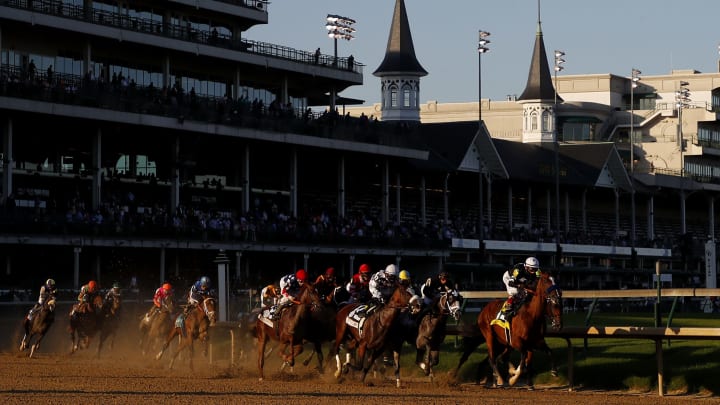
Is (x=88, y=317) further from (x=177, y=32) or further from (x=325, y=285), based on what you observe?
(x=177, y=32)

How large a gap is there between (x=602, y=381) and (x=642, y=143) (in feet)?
262

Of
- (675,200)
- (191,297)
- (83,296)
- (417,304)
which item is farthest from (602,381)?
(675,200)

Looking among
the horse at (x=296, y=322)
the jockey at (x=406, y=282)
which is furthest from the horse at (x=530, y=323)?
the horse at (x=296, y=322)

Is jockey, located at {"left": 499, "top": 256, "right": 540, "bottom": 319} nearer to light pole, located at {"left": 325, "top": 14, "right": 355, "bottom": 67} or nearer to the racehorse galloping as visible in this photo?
the racehorse galloping

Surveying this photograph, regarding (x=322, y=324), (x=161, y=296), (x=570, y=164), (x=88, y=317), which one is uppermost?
(x=570, y=164)

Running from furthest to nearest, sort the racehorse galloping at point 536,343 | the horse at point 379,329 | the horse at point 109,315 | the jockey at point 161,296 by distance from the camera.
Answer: the horse at point 109,315 < the jockey at point 161,296 < the horse at point 379,329 < the racehorse galloping at point 536,343

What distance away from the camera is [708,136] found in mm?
102938

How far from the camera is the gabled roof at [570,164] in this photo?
73375 mm

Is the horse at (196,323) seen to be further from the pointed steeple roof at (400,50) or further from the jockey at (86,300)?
the pointed steeple roof at (400,50)

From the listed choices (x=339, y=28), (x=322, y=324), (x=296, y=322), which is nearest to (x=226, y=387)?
(x=296, y=322)

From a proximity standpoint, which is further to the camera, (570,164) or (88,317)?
(570,164)

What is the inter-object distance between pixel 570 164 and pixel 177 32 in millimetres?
30876

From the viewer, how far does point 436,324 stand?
22672 millimetres

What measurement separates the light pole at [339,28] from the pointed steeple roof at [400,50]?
13889mm
